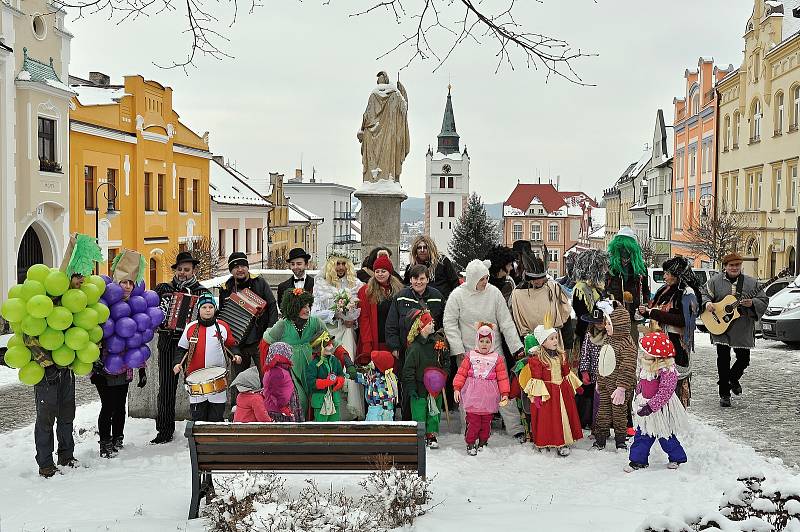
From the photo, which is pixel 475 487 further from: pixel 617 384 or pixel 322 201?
pixel 322 201

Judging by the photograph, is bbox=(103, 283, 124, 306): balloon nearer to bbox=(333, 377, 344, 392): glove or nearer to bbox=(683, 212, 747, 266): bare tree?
bbox=(333, 377, 344, 392): glove

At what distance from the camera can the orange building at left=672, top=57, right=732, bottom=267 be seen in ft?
133

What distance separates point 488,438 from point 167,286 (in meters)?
3.48

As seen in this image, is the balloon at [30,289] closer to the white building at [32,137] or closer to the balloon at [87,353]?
the balloon at [87,353]

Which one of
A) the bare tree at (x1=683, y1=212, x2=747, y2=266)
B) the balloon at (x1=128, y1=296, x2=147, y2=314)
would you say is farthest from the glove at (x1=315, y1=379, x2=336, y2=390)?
the bare tree at (x1=683, y1=212, x2=747, y2=266)

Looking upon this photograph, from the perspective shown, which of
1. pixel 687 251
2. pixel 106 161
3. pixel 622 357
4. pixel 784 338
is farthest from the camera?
pixel 687 251

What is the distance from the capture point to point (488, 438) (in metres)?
7.69

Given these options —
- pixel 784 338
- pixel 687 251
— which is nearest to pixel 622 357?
pixel 784 338

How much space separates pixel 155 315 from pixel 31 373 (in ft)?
3.88

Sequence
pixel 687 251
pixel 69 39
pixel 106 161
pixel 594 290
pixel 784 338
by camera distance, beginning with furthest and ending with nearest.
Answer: pixel 687 251
pixel 106 161
pixel 69 39
pixel 784 338
pixel 594 290

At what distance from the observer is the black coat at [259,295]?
26.1ft

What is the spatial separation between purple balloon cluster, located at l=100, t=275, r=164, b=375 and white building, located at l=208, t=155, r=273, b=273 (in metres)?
32.7

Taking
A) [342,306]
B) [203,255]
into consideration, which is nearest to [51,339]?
[342,306]

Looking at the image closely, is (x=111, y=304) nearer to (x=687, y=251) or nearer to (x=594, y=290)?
(x=594, y=290)
